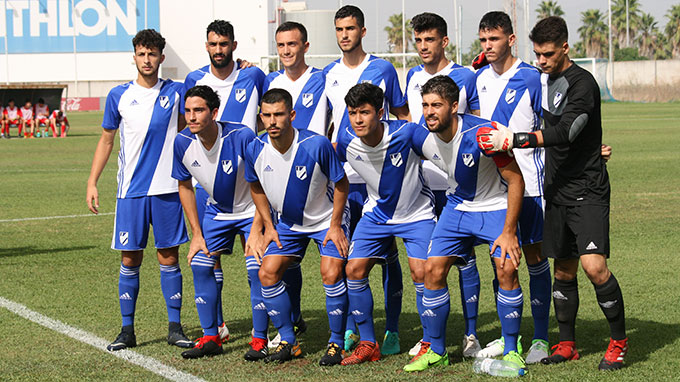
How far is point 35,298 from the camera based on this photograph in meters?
8.73

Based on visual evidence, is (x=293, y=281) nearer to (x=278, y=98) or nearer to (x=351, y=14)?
(x=278, y=98)

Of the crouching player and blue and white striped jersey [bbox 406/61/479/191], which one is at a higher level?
blue and white striped jersey [bbox 406/61/479/191]

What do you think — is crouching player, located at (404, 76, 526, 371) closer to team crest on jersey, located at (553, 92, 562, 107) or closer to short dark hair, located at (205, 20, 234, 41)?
team crest on jersey, located at (553, 92, 562, 107)

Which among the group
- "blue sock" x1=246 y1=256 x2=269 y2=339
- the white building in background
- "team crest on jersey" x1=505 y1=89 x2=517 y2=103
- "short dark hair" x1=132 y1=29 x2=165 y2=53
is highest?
the white building in background

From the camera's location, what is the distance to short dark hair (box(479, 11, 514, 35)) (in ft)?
21.8

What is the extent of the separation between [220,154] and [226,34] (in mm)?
1091

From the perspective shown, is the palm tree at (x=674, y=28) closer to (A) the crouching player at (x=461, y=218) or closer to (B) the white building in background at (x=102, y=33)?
(B) the white building in background at (x=102, y=33)

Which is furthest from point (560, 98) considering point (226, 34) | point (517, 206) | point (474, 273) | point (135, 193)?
point (135, 193)

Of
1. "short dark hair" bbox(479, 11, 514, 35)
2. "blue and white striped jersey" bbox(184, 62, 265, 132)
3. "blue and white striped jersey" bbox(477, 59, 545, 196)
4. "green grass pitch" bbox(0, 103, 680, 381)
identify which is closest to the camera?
"green grass pitch" bbox(0, 103, 680, 381)

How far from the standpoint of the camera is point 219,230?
22.5 feet

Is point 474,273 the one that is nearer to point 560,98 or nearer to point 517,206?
point 517,206

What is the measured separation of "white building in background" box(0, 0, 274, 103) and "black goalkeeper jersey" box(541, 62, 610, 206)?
81.8 metres

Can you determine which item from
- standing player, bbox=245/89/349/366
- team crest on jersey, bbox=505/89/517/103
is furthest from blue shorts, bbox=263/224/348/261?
team crest on jersey, bbox=505/89/517/103

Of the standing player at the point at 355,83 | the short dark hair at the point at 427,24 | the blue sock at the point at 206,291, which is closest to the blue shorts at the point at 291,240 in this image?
the blue sock at the point at 206,291
